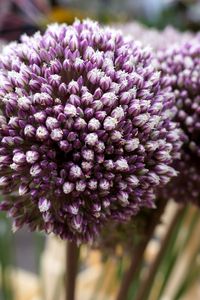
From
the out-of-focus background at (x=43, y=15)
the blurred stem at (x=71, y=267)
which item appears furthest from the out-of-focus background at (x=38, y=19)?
the blurred stem at (x=71, y=267)

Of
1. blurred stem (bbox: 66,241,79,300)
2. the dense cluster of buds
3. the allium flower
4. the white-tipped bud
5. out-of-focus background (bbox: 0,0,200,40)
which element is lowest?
blurred stem (bbox: 66,241,79,300)

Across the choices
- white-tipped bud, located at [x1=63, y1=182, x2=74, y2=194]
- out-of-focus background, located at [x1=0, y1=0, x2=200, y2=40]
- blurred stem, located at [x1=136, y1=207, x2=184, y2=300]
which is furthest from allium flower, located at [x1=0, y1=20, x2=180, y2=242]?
out-of-focus background, located at [x1=0, y1=0, x2=200, y2=40]

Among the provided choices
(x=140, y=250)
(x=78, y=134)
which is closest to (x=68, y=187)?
(x=78, y=134)

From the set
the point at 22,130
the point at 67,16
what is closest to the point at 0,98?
the point at 22,130

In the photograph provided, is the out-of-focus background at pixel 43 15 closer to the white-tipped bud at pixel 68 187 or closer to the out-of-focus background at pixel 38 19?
the out-of-focus background at pixel 38 19

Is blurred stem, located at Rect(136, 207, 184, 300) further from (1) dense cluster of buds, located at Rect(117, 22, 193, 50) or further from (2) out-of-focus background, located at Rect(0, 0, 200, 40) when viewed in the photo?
(2) out-of-focus background, located at Rect(0, 0, 200, 40)

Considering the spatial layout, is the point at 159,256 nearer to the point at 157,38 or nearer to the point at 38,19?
the point at 157,38

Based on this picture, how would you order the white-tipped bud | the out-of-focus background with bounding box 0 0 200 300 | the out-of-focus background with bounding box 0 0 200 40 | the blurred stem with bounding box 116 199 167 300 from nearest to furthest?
the white-tipped bud, the blurred stem with bounding box 116 199 167 300, the out-of-focus background with bounding box 0 0 200 300, the out-of-focus background with bounding box 0 0 200 40
